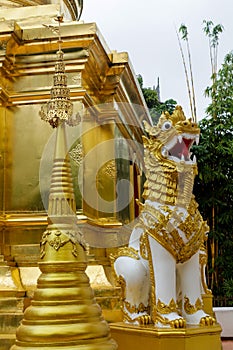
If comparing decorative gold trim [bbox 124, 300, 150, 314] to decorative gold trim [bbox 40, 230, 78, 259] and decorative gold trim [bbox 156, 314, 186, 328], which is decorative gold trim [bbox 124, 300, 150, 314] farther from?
decorative gold trim [bbox 40, 230, 78, 259]

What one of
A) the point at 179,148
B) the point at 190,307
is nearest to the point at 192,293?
the point at 190,307

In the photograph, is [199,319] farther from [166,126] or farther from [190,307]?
[166,126]

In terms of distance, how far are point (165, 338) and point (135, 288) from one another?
413 mm

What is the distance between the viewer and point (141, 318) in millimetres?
3418

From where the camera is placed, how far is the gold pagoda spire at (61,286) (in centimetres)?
246

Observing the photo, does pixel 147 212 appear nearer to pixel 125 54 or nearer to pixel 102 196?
pixel 102 196

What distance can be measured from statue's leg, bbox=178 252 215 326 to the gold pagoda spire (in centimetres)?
95

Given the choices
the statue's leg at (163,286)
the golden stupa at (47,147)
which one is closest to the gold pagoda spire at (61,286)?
the statue's leg at (163,286)

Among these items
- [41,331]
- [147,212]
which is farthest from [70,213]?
[147,212]

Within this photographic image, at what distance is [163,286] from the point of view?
3.31 m

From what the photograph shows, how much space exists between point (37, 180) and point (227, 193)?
16.1 ft

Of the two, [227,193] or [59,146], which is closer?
[59,146]

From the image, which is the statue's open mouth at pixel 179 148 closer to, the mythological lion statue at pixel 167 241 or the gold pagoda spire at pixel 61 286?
the mythological lion statue at pixel 167 241

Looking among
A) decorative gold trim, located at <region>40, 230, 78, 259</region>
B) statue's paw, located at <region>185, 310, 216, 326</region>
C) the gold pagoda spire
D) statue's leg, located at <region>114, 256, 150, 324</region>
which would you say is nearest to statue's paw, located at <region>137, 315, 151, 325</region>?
statue's leg, located at <region>114, 256, 150, 324</region>
